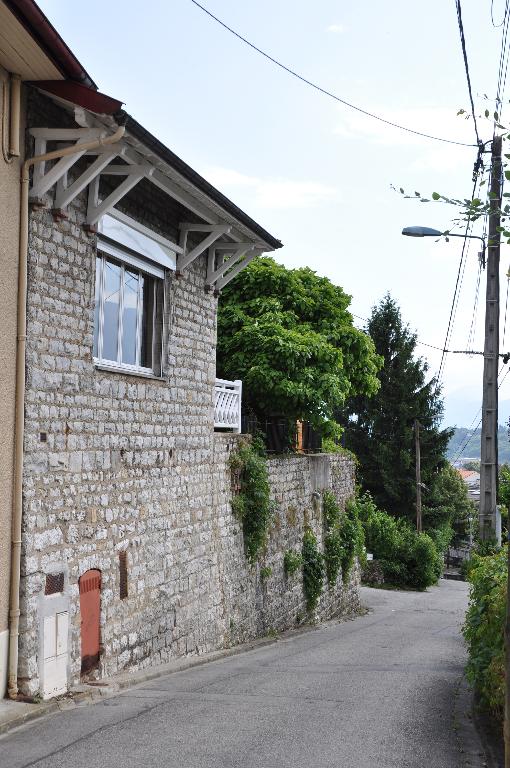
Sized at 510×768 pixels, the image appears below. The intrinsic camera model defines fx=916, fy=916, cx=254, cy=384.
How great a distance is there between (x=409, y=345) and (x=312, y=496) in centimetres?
2824

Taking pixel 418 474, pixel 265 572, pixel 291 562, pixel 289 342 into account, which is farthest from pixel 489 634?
pixel 418 474

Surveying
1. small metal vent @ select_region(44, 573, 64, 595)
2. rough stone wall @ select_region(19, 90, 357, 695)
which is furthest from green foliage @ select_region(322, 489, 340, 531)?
small metal vent @ select_region(44, 573, 64, 595)

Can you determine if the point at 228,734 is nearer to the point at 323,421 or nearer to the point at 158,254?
the point at 158,254

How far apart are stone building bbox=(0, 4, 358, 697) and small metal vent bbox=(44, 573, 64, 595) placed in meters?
0.02

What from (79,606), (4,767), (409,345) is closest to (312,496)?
(79,606)

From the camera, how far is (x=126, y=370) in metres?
10.6

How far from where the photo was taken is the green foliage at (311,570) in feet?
62.4

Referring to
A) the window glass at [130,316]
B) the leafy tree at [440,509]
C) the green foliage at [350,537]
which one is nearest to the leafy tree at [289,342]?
the green foliage at [350,537]

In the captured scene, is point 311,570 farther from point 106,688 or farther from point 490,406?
point 106,688

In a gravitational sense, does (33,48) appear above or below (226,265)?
above

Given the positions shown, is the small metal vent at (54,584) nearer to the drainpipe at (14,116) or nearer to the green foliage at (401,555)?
the drainpipe at (14,116)

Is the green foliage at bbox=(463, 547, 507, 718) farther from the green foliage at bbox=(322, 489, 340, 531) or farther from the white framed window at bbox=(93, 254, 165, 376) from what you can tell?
the green foliage at bbox=(322, 489, 340, 531)

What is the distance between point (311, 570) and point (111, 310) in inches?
404

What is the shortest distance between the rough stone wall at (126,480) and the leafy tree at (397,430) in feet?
99.5
